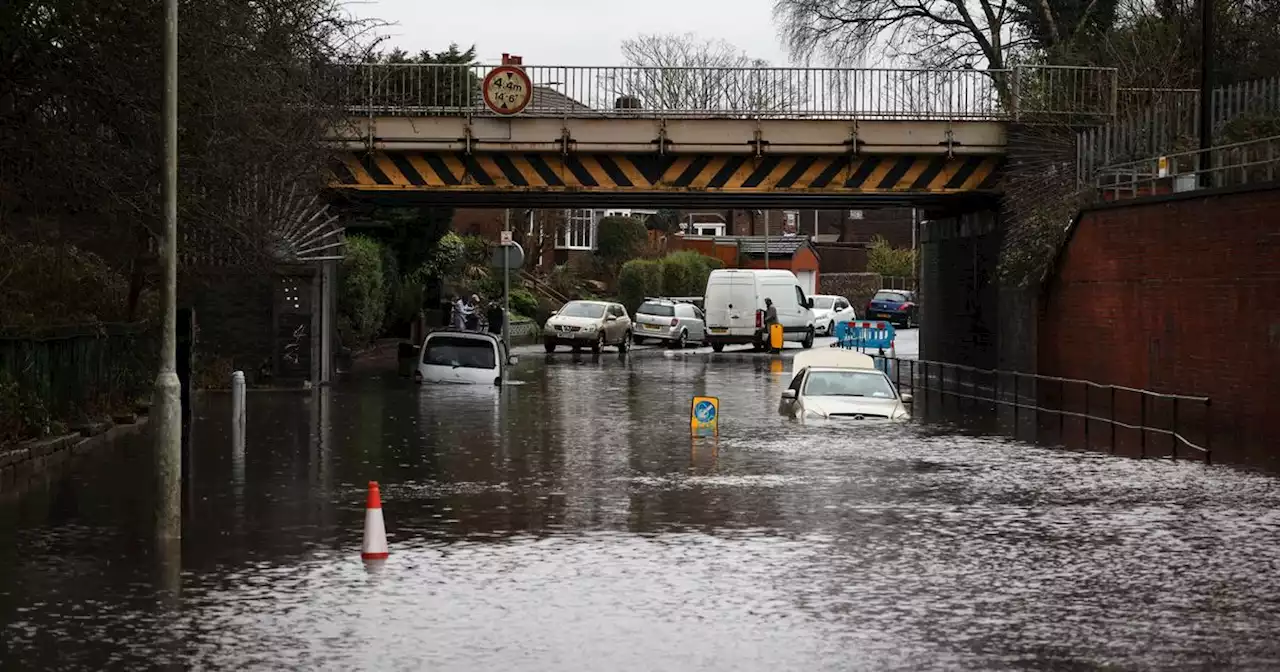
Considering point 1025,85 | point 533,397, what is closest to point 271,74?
point 533,397

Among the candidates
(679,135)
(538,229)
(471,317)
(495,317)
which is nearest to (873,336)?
(471,317)

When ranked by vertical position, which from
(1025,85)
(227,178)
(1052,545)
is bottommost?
(1052,545)

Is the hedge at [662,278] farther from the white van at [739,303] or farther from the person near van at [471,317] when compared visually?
the person near van at [471,317]

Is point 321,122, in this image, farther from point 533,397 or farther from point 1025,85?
point 1025,85

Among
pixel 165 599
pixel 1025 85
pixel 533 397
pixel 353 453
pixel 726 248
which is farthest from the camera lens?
pixel 726 248

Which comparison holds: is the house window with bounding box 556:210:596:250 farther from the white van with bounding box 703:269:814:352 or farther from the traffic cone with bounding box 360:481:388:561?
the traffic cone with bounding box 360:481:388:561

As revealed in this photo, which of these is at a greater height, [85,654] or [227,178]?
[227,178]

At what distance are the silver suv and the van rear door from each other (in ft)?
8.20

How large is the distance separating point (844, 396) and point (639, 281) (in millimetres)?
58205

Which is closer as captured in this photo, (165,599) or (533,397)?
(165,599)

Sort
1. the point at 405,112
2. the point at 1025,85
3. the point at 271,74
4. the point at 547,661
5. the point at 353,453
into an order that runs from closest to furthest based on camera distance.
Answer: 1. the point at 547,661
2. the point at 353,453
3. the point at 271,74
4. the point at 405,112
5. the point at 1025,85

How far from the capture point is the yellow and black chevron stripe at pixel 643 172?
39.8 metres

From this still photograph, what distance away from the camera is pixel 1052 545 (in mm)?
15102

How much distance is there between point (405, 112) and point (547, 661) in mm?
30054
